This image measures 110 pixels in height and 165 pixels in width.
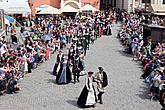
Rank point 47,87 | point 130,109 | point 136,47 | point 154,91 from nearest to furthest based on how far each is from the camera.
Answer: point 130,109 → point 154,91 → point 47,87 → point 136,47

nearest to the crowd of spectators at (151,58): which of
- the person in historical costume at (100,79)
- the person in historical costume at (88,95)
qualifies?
the person in historical costume at (100,79)

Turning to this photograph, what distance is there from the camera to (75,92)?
1745cm

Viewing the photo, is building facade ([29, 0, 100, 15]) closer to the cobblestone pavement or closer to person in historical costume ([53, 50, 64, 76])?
the cobblestone pavement

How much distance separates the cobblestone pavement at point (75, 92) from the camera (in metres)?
15.7

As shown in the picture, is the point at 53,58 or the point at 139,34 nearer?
the point at 53,58

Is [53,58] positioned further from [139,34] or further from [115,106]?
[115,106]

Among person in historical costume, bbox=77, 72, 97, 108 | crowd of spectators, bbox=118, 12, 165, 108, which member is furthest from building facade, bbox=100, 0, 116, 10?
person in historical costume, bbox=77, 72, 97, 108

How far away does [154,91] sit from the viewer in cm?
1661

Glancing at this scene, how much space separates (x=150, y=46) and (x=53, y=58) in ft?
19.7

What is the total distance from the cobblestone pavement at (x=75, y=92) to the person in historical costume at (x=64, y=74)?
0.27 metres

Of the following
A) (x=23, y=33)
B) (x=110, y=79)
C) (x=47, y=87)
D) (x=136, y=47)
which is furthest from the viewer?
(x=23, y=33)

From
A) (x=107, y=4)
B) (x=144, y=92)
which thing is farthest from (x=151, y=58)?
(x=107, y=4)

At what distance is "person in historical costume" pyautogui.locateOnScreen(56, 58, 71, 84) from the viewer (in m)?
18.6

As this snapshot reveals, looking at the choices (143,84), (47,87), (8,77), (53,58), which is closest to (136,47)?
(53,58)
